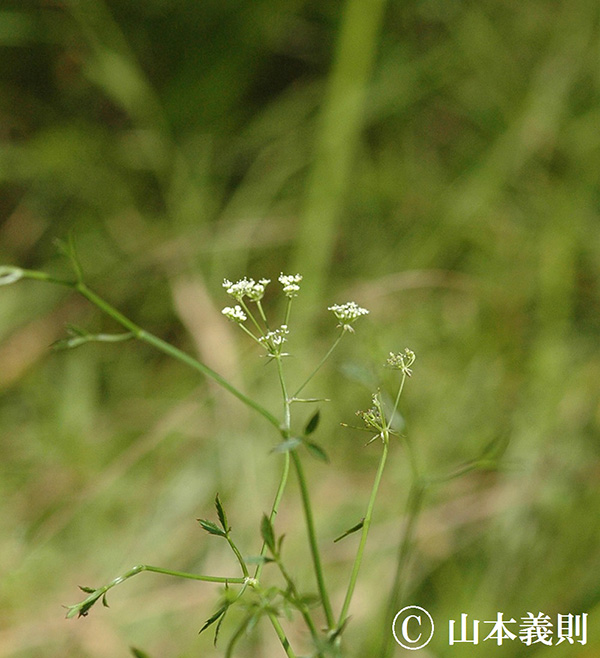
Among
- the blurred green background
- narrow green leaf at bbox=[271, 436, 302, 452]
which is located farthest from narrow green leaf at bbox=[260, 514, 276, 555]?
the blurred green background

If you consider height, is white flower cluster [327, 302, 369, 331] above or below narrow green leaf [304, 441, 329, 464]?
above

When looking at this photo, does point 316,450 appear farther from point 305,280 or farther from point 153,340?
point 305,280

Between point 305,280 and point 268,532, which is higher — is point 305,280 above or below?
above

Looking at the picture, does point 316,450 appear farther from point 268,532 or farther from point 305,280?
point 305,280

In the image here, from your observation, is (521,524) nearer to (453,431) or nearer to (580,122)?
(453,431)

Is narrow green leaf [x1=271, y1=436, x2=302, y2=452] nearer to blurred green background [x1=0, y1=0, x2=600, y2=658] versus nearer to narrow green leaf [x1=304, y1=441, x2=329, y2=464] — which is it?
narrow green leaf [x1=304, y1=441, x2=329, y2=464]

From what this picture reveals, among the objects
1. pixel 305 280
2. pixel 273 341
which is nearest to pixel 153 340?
pixel 273 341

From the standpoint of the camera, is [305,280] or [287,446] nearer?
[287,446]

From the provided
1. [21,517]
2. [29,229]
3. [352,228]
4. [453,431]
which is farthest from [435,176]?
[21,517]

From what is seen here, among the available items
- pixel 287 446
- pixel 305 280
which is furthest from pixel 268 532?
pixel 305 280
